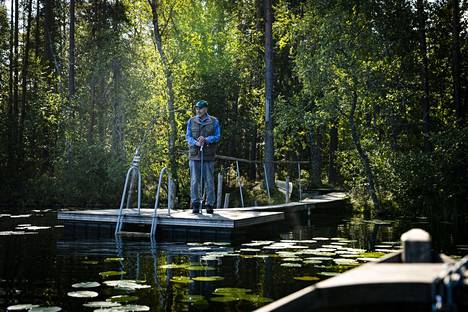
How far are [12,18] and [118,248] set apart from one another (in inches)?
677

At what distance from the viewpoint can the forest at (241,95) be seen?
15.2 meters

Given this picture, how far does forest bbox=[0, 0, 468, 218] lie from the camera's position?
49.7 ft

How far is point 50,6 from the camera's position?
25.1 metres

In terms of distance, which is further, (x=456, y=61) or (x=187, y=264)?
(x=456, y=61)

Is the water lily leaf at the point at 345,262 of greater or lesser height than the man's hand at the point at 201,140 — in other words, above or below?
below

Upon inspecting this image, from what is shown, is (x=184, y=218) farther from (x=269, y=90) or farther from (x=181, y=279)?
(x=269, y=90)

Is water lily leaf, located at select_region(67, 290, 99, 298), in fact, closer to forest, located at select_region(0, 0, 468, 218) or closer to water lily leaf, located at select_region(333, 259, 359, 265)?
water lily leaf, located at select_region(333, 259, 359, 265)

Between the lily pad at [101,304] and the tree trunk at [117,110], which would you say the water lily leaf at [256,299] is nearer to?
the lily pad at [101,304]

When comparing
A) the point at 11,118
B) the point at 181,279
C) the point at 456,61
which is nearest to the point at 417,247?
the point at 181,279

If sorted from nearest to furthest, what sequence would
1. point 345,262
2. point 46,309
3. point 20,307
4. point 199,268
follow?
point 46,309 → point 20,307 → point 199,268 → point 345,262

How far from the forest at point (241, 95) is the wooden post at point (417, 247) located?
11.8 m

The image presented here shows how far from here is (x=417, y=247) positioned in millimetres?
2277

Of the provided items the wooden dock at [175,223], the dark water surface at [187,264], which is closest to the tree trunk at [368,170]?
the dark water surface at [187,264]

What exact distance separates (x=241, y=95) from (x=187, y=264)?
17840 mm
